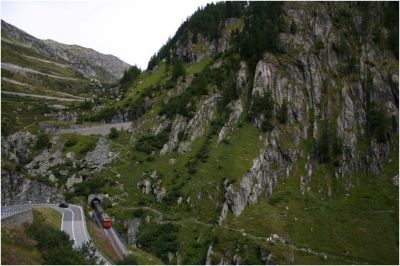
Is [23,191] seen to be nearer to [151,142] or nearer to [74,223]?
[74,223]

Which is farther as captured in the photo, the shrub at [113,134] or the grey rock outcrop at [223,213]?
the shrub at [113,134]

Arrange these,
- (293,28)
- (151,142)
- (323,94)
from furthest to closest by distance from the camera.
→ (293,28) → (323,94) → (151,142)

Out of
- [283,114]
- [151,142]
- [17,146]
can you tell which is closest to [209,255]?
[151,142]

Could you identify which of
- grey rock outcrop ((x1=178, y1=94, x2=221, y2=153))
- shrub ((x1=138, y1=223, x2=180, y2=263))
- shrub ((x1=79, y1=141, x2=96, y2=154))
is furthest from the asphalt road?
grey rock outcrop ((x1=178, y1=94, x2=221, y2=153))

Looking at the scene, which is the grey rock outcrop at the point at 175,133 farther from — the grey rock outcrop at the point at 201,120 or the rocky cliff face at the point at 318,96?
the grey rock outcrop at the point at 201,120

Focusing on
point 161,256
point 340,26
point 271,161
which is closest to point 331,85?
point 340,26

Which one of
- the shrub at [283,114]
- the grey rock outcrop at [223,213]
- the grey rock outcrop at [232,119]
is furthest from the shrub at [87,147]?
the shrub at [283,114]

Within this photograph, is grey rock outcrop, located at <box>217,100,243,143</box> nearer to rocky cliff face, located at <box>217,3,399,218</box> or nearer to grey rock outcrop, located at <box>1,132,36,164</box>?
rocky cliff face, located at <box>217,3,399,218</box>

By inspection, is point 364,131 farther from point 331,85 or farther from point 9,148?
point 9,148

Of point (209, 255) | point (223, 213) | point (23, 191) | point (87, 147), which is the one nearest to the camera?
point (209, 255)

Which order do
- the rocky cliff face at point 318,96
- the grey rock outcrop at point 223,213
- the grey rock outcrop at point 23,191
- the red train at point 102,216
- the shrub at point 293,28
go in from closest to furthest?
1. the red train at point 102,216
2. the grey rock outcrop at point 223,213
3. the grey rock outcrop at point 23,191
4. the rocky cliff face at point 318,96
5. the shrub at point 293,28
